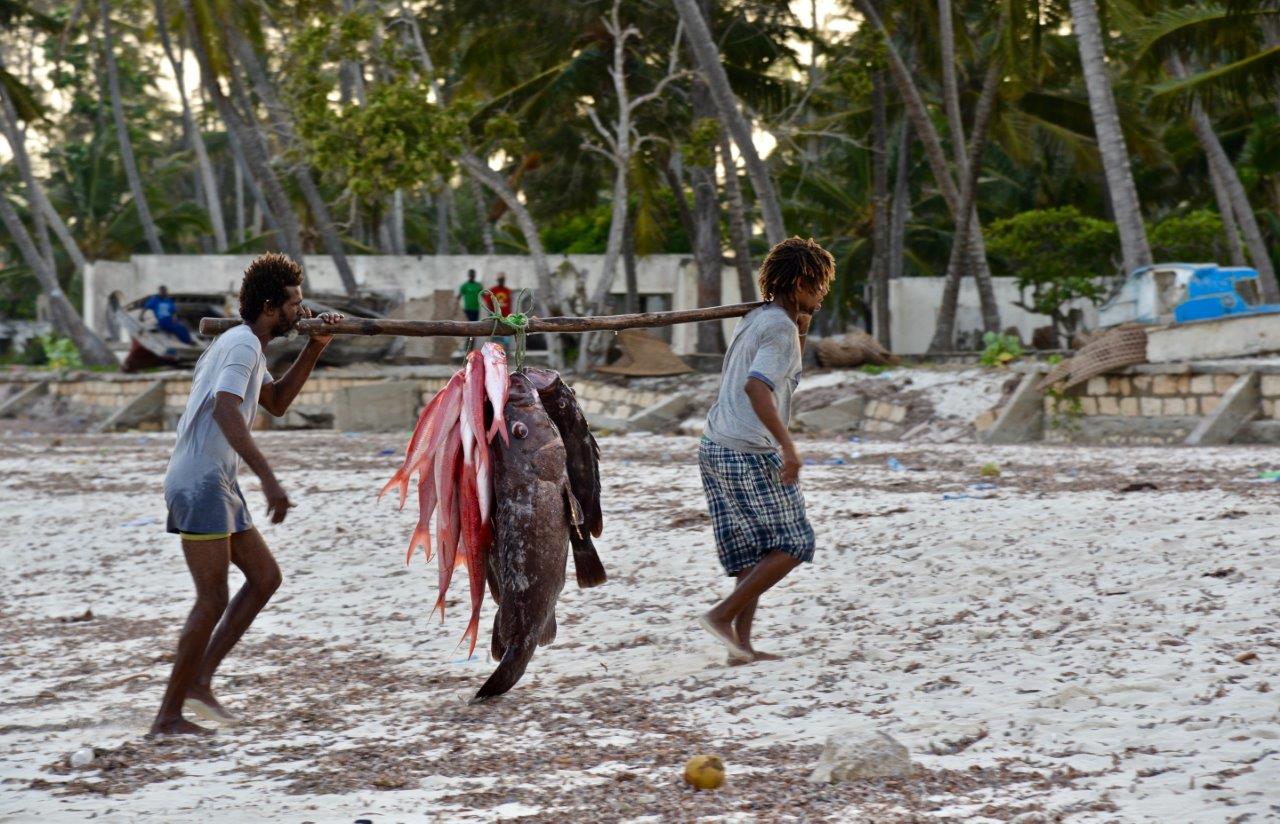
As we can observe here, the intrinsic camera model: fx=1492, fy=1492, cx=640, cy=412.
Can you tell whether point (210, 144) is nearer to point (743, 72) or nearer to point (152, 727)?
point (743, 72)

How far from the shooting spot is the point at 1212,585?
5789 millimetres

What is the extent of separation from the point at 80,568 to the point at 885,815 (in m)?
6.57

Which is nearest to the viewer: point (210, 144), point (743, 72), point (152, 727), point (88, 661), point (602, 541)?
point (152, 727)

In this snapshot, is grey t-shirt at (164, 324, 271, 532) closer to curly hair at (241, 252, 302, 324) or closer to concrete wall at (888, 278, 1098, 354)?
curly hair at (241, 252, 302, 324)

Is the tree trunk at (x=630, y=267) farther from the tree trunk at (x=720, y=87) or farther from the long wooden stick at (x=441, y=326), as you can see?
the long wooden stick at (x=441, y=326)

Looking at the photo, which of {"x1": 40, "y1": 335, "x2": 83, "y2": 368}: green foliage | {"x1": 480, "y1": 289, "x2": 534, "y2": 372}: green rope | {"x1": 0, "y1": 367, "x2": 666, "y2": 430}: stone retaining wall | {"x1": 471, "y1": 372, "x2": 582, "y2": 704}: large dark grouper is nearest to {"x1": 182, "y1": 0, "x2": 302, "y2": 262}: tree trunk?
{"x1": 0, "y1": 367, "x2": 666, "y2": 430}: stone retaining wall

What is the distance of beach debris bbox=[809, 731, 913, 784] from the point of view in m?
4.04

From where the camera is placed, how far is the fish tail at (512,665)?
16.1 feet

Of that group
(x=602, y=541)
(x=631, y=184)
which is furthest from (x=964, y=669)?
(x=631, y=184)

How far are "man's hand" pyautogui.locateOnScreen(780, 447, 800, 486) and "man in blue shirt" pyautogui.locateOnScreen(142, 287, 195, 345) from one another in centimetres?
2145

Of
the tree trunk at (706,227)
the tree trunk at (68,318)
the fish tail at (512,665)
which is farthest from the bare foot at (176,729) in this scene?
the tree trunk at (68,318)

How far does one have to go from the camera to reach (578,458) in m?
5.08

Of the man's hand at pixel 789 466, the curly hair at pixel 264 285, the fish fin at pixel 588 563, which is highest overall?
the curly hair at pixel 264 285

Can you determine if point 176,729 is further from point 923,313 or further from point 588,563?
point 923,313
